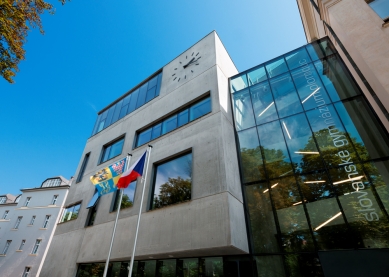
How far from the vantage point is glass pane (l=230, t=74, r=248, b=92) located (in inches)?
531

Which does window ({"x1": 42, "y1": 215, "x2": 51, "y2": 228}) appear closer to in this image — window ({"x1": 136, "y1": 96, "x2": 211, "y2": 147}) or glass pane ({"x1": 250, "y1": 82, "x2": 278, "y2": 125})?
window ({"x1": 136, "y1": 96, "x2": 211, "y2": 147})

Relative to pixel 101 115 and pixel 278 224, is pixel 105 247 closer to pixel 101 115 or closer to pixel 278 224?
pixel 278 224

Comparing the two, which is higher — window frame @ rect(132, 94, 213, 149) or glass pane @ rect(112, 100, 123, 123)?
Answer: glass pane @ rect(112, 100, 123, 123)

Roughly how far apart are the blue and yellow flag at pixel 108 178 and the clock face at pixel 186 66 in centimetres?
759

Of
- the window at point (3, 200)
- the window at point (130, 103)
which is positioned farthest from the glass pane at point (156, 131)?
the window at point (3, 200)

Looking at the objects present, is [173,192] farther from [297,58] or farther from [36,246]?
[36,246]

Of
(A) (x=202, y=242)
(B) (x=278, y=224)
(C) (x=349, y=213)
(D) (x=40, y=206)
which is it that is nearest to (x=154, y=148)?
(A) (x=202, y=242)

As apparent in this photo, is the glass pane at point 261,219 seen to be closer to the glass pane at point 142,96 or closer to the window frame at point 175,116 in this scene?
the window frame at point 175,116

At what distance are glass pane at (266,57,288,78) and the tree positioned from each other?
11591 millimetres

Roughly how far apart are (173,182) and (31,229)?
36067 mm

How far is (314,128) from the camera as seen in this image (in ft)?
31.3

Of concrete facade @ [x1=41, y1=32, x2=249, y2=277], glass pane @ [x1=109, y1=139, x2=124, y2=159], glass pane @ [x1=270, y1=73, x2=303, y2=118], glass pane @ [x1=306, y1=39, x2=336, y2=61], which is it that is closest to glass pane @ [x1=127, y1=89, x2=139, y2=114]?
concrete facade @ [x1=41, y1=32, x2=249, y2=277]

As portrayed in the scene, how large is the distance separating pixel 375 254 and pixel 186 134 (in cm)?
889

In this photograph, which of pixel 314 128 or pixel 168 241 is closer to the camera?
pixel 168 241
